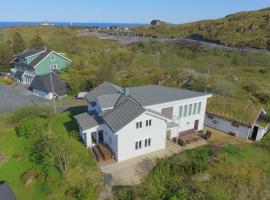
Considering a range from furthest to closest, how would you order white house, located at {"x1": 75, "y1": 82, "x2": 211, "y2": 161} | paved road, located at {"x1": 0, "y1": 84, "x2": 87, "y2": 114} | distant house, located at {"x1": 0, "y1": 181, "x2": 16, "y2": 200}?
paved road, located at {"x1": 0, "y1": 84, "x2": 87, "y2": 114} → white house, located at {"x1": 75, "y1": 82, "x2": 211, "y2": 161} → distant house, located at {"x1": 0, "y1": 181, "x2": 16, "y2": 200}

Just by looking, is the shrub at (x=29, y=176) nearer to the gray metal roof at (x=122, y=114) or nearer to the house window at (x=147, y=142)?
the gray metal roof at (x=122, y=114)

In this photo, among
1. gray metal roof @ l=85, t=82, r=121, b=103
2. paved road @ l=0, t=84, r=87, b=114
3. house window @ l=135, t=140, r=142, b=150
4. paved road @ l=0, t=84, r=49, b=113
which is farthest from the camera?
paved road @ l=0, t=84, r=49, b=113

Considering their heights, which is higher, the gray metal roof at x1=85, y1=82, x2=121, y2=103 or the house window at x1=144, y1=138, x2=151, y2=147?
the gray metal roof at x1=85, y1=82, x2=121, y2=103

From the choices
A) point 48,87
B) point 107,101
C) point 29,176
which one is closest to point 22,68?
point 48,87

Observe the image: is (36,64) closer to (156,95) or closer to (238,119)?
(156,95)

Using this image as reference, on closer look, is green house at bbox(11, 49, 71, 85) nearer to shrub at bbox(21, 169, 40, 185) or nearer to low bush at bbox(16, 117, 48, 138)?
low bush at bbox(16, 117, 48, 138)

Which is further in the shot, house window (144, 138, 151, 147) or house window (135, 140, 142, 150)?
house window (144, 138, 151, 147)

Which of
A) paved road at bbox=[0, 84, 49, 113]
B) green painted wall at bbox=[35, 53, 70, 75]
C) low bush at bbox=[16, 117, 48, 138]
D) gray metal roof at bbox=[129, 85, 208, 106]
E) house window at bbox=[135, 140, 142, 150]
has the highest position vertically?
gray metal roof at bbox=[129, 85, 208, 106]

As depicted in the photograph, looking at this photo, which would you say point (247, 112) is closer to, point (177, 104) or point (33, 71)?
point (177, 104)

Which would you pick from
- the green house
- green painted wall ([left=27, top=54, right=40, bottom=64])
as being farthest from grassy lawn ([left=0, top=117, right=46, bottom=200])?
green painted wall ([left=27, top=54, right=40, bottom=64])
